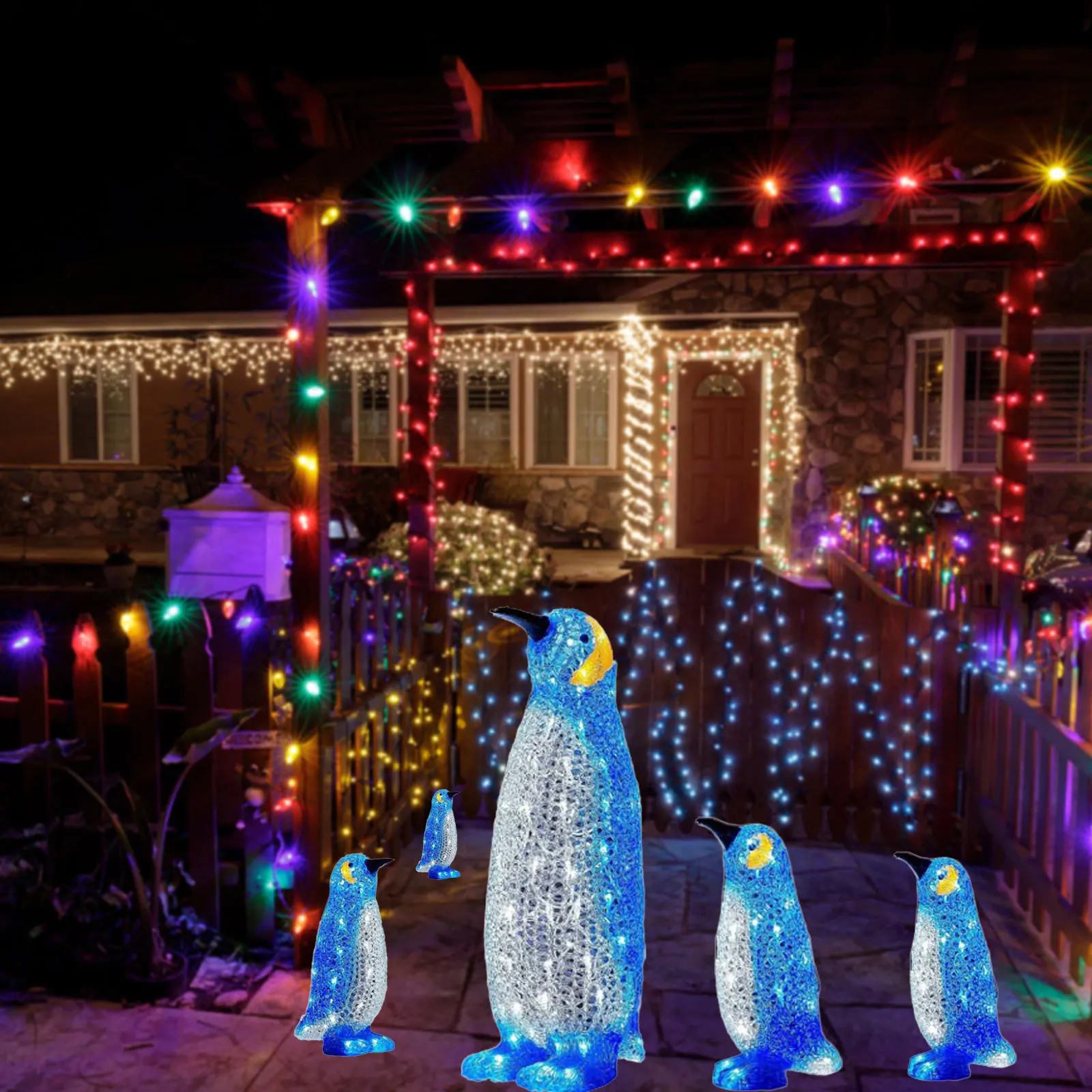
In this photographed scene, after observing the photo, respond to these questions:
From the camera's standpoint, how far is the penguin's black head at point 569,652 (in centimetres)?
199

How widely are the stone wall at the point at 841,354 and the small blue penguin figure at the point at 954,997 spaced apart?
37.9 feet

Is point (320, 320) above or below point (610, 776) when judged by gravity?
above

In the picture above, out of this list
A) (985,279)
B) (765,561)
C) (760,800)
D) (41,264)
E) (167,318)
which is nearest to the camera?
(760,800)

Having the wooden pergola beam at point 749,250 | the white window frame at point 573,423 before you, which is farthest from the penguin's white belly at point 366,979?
the white window frame at point 573,423

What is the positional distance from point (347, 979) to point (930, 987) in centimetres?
122

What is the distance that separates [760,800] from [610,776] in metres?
3.44

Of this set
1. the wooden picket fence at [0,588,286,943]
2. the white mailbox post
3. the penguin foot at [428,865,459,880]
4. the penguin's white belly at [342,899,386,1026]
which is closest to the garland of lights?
the white mailbox post

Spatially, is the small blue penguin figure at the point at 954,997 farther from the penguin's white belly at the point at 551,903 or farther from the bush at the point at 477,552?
the bush at the point at 477,552

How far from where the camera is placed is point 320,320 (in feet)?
13.1

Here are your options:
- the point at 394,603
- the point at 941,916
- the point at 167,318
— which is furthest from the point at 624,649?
the point at 167,318

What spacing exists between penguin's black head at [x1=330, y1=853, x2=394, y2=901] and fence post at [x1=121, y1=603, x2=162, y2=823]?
1783mm

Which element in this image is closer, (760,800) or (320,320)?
(320,320)

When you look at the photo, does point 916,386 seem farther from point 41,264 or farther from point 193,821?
point 41,264

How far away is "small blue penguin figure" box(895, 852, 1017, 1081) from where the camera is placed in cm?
193
